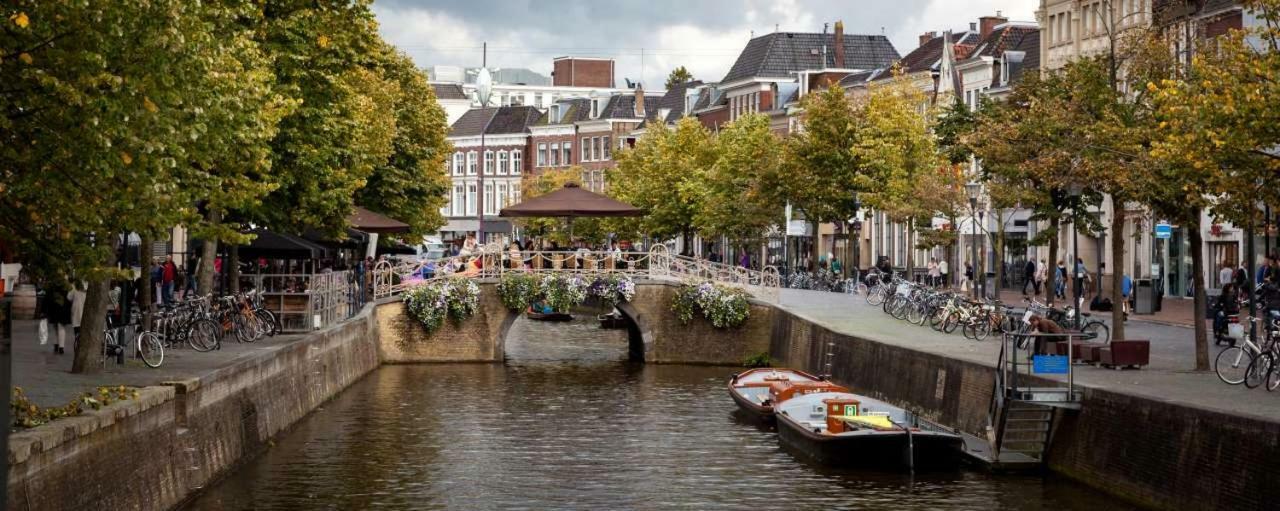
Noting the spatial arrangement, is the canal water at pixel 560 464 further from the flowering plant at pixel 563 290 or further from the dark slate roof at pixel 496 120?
the dark slate roof at pixel 496 120

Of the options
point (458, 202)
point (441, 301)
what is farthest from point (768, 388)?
point (458, 202)

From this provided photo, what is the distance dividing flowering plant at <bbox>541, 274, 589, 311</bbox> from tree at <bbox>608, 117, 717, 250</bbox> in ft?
115

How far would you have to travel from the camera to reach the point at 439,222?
291 ft

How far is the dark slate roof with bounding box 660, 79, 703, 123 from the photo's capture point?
14312cm

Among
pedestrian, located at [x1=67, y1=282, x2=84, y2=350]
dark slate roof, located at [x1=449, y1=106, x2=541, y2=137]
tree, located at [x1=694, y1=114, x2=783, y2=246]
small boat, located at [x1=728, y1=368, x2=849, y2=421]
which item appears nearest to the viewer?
pedestrian, located at [x1=67, y1=282, x2=84, y2=350]

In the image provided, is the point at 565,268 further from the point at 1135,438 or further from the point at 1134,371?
the point at 1135,438

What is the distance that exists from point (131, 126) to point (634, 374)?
32.7m

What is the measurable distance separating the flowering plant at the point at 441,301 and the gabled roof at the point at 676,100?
8393cm

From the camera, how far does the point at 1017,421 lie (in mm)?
30844

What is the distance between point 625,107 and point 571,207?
91816mm

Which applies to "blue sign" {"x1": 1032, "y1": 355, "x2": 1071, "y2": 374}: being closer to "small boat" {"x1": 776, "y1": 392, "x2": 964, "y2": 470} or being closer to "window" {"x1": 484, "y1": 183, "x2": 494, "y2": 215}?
"small boat" {"x1": 776, "y1": 392, "x2": 964, "y2": 470}

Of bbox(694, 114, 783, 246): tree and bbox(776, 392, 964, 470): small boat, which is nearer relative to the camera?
bbox(776, 392, 964, 470): small boat

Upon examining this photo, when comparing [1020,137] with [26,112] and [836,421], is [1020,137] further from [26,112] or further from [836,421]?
[26,112]

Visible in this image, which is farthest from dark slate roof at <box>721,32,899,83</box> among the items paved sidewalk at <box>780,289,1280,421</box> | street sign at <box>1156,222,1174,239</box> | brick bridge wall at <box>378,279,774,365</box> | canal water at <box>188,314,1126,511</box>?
canal water at <box>188,314,1126,511</box>
